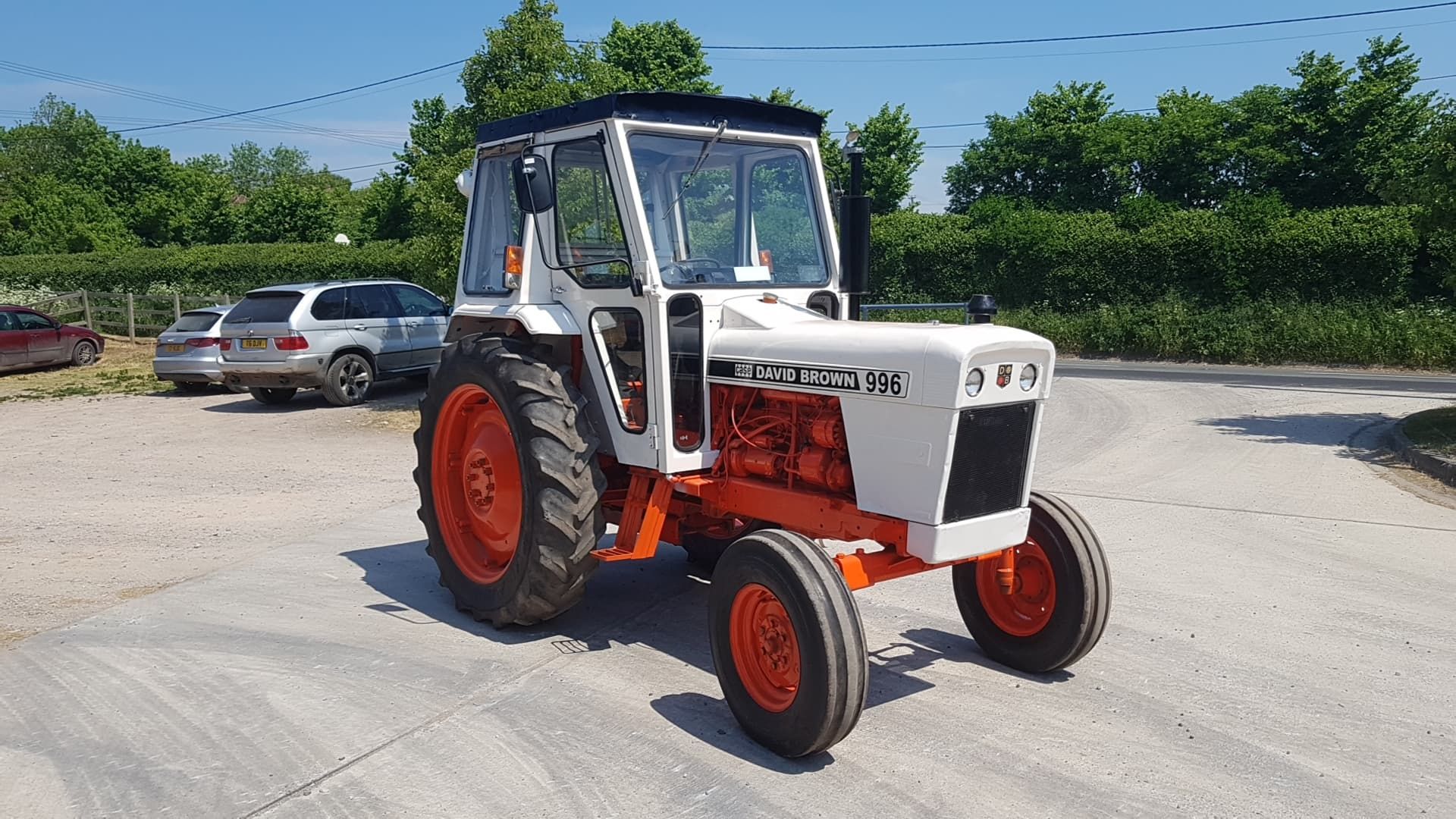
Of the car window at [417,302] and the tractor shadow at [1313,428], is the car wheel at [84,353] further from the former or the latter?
the tractor shadow at [1313,428]

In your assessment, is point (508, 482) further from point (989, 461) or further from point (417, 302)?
point (417, 302)

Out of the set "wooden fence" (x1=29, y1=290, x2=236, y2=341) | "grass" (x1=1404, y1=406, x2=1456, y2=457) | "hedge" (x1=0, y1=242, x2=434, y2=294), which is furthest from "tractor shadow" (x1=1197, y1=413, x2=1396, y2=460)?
"wooden fence" (x1=29, y1=290, x2=236, y2=341)

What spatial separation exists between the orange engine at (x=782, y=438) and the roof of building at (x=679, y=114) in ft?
4.36

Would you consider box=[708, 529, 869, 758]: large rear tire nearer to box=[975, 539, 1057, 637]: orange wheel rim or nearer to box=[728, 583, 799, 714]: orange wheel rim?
box=[728, 583, 799, 714]: orange wheel rim

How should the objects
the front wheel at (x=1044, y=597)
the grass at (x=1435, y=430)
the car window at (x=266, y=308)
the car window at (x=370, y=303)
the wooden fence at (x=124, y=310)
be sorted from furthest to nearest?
the wooden fence at (x=124, y=310)
the car window at (x=370, y=303)
the car window at (x=266, y=308)
the grass at (x=1435, y=430)
the front wheel at (x=1044, y=597)

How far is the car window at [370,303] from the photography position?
15352mm

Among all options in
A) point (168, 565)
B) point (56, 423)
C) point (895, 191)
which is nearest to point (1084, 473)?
point (168, 565)

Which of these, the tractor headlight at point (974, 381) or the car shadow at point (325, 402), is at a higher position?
the tractor headlight at point (974, 381)

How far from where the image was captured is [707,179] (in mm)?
5453

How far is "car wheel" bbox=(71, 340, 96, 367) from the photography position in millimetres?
21156

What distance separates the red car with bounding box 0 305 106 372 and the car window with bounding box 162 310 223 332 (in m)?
5.10

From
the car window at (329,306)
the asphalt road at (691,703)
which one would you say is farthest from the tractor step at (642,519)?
the car window at (329,306)

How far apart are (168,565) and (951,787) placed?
5606mm

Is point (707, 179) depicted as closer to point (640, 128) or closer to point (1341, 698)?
point (640, 128)
